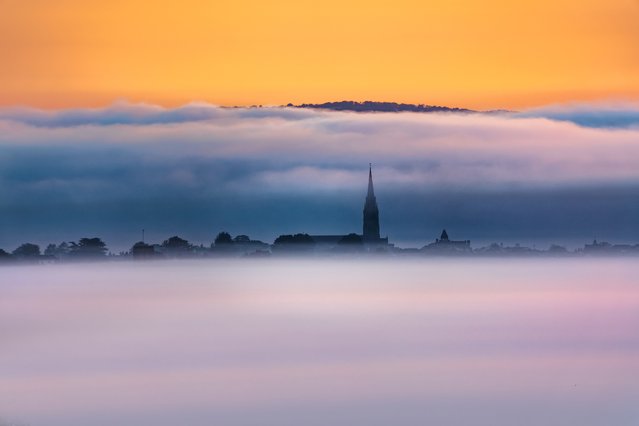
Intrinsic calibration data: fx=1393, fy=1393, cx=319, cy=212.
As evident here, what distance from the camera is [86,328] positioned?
319 ft

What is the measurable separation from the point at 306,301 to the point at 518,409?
100 m

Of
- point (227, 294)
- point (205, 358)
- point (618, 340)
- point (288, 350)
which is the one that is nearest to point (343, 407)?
point (205, 358)

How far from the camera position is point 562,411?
48625 mm

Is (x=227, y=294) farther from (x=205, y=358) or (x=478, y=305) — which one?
(x=205, y=358)

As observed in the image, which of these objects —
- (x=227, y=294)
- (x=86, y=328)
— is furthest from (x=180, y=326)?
(x=227, y=294)

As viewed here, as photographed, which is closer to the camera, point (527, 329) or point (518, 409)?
point (518, 409)

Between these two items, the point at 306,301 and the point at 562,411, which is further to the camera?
the point at 306,301

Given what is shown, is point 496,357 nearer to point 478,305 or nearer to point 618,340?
point 618,340

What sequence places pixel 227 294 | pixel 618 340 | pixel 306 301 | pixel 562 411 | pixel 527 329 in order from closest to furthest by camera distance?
pixel 562 411, pixel 618 340, pixel 527 329, pixel 306 301, pixel 227 294

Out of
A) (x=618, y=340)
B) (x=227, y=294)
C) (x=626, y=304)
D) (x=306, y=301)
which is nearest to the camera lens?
(x=618, y=340)

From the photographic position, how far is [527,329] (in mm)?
95438

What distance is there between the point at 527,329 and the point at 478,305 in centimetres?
3997

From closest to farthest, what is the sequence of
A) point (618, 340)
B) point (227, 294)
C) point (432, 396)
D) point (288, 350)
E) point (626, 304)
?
point (432, 396) → point (288, 350) → point (618, 340) → point (626, 304) → point (227, 294)

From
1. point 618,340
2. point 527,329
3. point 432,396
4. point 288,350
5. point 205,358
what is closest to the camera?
point 432,396
